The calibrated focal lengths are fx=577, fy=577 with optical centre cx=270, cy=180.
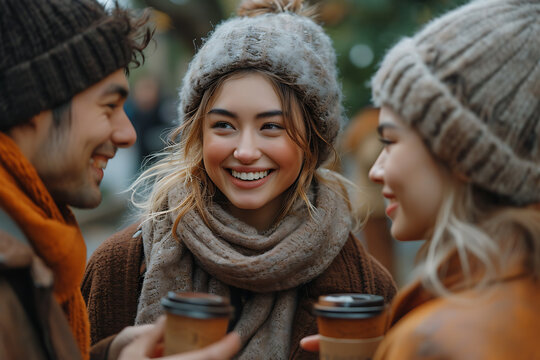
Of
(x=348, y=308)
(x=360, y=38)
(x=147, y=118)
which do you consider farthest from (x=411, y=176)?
(x=147, y=118)

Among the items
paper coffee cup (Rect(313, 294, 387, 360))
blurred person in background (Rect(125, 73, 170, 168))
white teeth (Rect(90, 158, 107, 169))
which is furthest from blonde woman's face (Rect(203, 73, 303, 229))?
blurred person in background (Rect(125, 73, 170, 168))

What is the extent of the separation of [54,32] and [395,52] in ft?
3.75

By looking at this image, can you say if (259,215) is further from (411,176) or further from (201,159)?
(411,176)

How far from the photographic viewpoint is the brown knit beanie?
1845 mm

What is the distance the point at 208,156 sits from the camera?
107 inches

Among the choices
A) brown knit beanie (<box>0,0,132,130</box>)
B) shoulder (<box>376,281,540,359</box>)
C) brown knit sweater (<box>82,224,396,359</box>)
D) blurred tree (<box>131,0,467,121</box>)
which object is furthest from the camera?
blurred tree (<box>131,0,467,121</box>)

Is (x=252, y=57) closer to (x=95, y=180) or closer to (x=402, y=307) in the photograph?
(x=95, y=180)

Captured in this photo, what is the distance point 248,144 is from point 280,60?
0.44 m

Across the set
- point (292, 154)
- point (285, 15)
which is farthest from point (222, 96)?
point (285, 15)

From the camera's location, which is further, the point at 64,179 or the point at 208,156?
the point at 208,156

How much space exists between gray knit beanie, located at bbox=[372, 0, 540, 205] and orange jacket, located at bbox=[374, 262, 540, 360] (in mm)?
314

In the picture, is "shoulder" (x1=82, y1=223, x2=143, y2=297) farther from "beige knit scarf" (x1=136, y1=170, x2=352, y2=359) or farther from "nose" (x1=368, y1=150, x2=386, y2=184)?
"nose" (x1=368, y1=150, x2=386, y2=184)

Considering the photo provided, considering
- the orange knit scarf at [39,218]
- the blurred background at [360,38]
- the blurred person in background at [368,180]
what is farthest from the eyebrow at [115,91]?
the blurred person in background at [368,180]

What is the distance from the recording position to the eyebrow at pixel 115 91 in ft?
6.80
